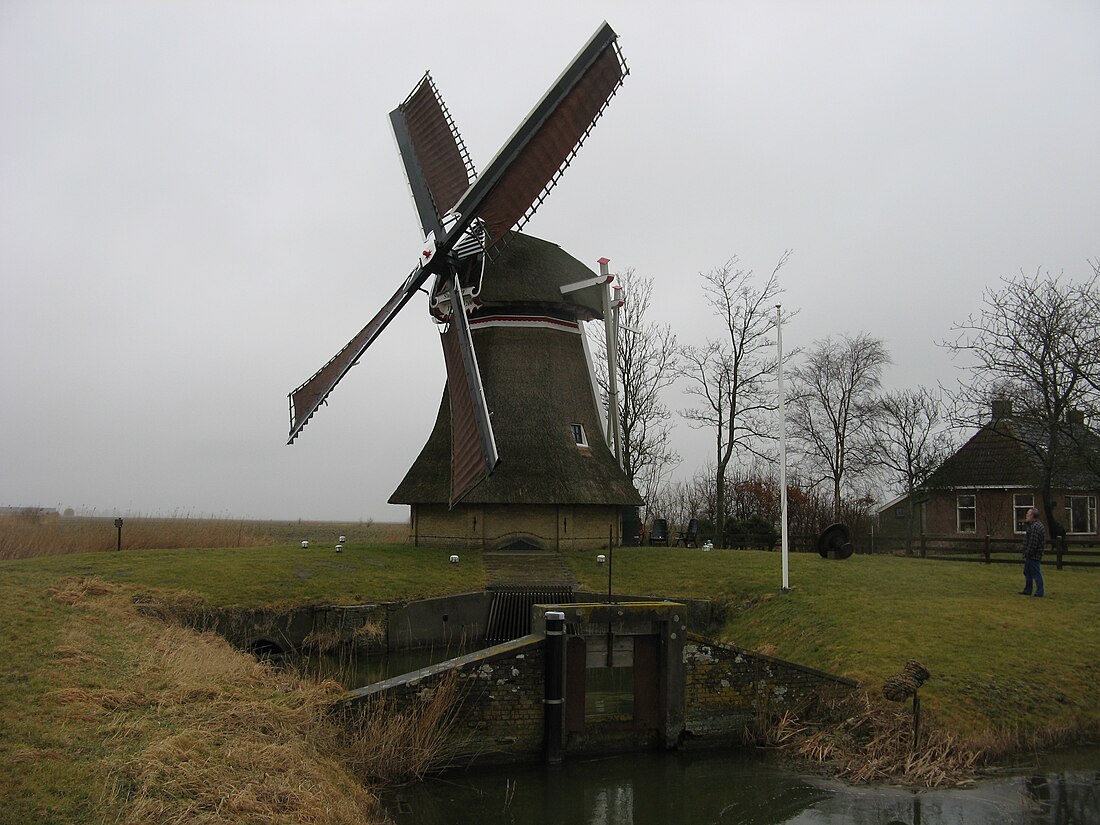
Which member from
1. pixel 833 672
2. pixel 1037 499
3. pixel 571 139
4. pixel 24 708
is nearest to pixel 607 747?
pixel 833 672

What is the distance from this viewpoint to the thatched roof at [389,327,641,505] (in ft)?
63.2

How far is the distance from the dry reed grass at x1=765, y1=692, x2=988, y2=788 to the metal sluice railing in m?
6.55

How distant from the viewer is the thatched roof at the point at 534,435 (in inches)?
→ 758

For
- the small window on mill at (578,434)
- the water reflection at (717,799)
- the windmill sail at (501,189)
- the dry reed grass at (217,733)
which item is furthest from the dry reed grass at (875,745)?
the small window on mill at (578,434)

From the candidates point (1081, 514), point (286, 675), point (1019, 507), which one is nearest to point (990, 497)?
point (1019, 507)

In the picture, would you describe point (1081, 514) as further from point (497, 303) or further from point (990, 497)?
point (497, 303)

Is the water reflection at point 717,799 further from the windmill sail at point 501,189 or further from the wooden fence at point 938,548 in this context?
the wooden fence at point 938,548

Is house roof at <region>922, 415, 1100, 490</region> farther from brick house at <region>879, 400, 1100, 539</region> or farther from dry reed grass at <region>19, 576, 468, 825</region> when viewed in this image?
dry reed grass at <region>19, 576, 468, 825</region>

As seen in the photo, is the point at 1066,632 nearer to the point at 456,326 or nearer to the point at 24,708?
the point at 456,326

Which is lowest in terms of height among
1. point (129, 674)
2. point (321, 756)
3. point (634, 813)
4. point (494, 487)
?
point (634, 813)

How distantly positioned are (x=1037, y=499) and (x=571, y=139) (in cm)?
1899

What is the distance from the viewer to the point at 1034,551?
1464 centimetres

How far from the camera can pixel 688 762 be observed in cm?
1041

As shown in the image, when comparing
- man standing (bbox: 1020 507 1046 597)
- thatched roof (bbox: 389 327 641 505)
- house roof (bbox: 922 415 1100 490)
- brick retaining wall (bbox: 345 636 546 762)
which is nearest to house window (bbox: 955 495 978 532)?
house roof (bbox: 922 415 1100 490)
